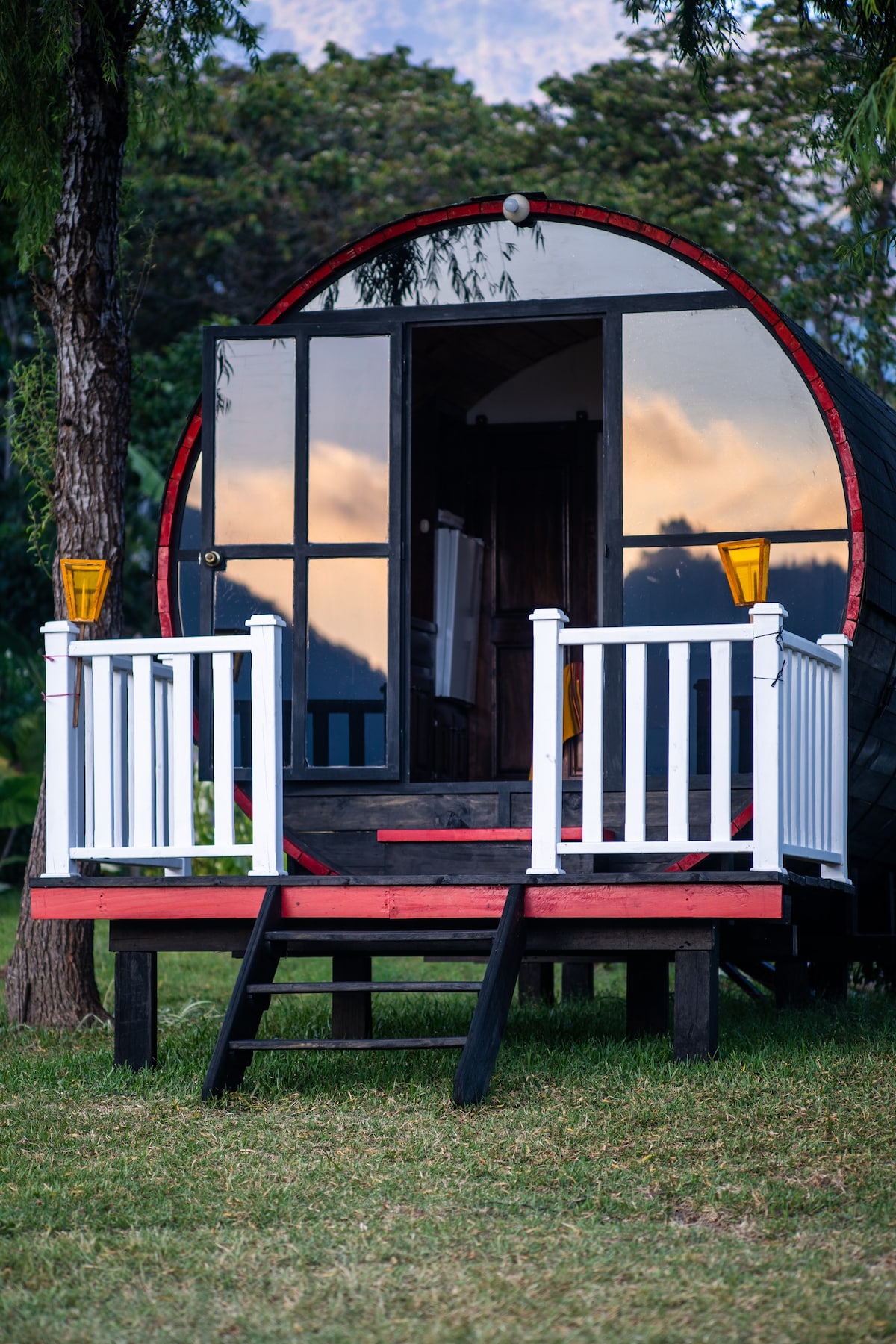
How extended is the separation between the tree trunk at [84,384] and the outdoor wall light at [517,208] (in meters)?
2.38

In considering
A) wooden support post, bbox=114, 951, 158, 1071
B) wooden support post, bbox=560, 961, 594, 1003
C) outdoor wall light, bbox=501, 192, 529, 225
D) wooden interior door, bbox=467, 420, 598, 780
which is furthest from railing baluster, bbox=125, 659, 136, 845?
wooden support post, bbox=560, 961, 594, 1003

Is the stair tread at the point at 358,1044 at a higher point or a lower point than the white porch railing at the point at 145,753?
lower

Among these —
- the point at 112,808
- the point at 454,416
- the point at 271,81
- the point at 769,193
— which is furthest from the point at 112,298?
the point at 271,81

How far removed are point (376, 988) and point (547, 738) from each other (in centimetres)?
113

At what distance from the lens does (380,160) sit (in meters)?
19.9

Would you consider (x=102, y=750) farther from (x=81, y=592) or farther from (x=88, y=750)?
(x=81, y=592)

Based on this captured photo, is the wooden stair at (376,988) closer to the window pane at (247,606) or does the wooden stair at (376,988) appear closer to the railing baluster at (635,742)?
the railing baluster at (635,742)

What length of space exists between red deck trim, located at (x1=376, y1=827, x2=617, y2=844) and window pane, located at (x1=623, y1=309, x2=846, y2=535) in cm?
133

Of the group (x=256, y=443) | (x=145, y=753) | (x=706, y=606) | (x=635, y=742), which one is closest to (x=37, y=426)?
(x=256, y=443)

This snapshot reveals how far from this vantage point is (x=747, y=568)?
6059 millimetres

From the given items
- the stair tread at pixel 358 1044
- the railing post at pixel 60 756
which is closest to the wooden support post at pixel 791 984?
the stair tread at pixel 358 1044

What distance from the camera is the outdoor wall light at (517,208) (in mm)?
7223

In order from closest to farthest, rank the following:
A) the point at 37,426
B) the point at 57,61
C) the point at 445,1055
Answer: the point at 445,1055 → the point at 57,61 → the point at 37,426

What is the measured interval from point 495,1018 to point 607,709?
1.74 meters
